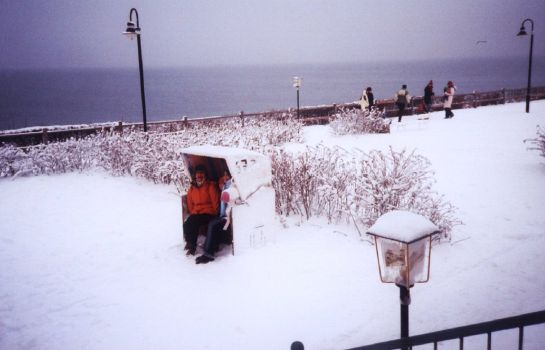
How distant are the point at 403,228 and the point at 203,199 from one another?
408cm

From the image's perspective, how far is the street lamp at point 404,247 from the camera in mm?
3145

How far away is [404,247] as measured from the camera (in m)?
3.16

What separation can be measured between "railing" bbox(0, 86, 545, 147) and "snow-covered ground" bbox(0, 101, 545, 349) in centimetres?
676

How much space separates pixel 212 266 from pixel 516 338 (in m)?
4.00

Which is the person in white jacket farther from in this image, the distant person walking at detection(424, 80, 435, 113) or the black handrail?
the black handrail

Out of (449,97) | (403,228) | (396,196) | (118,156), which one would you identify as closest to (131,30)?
(118,156)

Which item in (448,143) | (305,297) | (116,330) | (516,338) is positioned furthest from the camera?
(448,143)

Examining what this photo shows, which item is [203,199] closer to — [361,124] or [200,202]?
[200,202]

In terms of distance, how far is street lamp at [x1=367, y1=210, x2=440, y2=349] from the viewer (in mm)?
3145

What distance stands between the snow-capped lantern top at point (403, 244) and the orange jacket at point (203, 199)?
3.81 m

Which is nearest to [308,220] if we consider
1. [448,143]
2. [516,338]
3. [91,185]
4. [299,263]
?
[299,263]

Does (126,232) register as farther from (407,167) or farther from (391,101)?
(391,101)

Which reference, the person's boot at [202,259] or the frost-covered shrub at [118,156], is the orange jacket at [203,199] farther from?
the frost-covered shrub at [118,156]

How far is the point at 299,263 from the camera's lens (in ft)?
20.3
